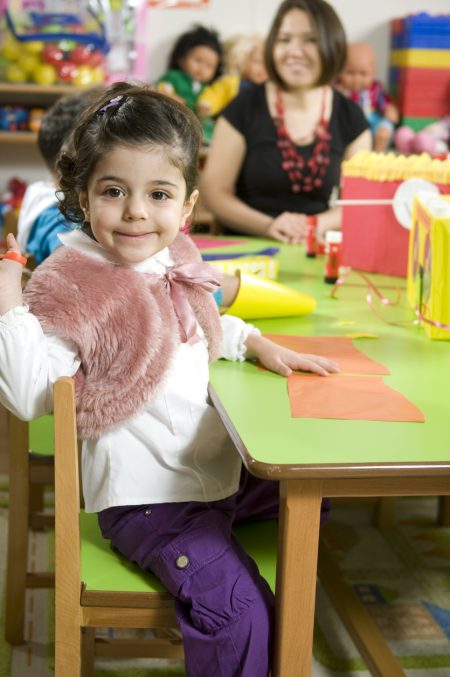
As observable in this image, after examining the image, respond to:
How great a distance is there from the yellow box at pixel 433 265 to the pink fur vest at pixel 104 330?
503 mm

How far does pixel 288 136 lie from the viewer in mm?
2520

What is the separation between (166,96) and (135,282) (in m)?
0.27

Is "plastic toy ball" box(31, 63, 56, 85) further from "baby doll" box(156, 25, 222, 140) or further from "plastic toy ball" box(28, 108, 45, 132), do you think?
"baby doll" box(156, 25, 222, 140)

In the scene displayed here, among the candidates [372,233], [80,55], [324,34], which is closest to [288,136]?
[324,34]

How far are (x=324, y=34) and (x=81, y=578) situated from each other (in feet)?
5.73

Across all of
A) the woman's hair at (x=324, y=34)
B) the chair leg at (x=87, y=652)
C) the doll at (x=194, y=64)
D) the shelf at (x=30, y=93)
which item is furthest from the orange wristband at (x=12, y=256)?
the doll at (x=194, y=64)

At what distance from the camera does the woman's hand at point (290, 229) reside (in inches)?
92.4

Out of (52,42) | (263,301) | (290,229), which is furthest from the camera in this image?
(52,42)

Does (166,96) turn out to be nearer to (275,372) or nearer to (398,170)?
(275,372)

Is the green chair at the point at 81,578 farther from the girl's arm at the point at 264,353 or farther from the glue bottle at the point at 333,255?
the glue bottle at the point at 333,255

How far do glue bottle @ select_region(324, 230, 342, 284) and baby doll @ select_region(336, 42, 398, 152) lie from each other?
2.55 m

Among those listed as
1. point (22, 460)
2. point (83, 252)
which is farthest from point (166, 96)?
point (22, 460)

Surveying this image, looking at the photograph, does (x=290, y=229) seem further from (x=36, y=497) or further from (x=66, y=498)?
(x=66, y=498)

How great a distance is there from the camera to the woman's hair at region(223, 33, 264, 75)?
428cm
